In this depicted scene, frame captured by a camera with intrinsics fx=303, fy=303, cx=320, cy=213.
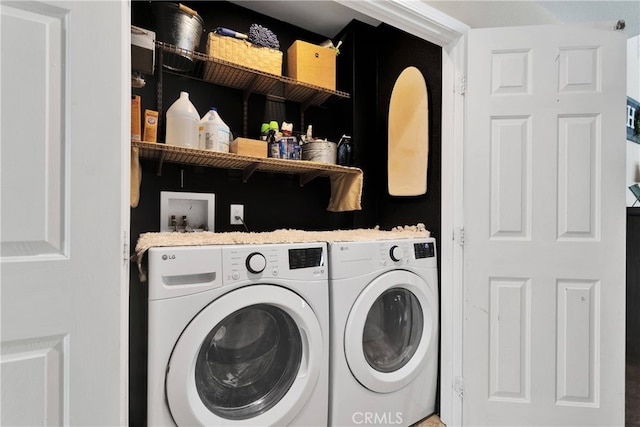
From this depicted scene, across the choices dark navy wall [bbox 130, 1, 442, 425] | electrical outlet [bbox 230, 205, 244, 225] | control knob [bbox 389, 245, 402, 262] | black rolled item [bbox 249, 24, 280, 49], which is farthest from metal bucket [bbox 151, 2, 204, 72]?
control knob [bbox 389, 245, 402, 262]

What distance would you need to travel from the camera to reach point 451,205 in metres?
1.58

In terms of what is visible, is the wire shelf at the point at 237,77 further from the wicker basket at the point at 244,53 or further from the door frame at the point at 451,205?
the door frame at the point at 451,205

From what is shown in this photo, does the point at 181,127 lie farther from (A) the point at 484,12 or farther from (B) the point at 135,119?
(A) the point at 484,12

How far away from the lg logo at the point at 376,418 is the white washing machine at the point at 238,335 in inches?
6.9

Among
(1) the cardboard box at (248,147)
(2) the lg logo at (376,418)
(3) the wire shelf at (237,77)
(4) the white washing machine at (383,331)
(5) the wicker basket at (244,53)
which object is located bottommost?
(2) the lg logo at (376,418)

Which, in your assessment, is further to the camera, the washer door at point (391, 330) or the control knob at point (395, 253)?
the control knob at point (395, 253)

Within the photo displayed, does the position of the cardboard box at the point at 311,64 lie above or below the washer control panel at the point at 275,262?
above

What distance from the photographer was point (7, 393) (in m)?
0.69

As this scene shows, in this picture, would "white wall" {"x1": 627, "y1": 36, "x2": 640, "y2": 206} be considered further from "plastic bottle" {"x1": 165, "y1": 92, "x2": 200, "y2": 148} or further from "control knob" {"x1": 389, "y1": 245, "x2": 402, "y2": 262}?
"plastic bottle" {"x1": 165, "y1": 92, "x2": 200, "y2": 148}

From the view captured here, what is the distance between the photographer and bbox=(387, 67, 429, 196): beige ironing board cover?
176cm

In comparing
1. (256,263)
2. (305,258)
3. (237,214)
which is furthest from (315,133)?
(256,263)

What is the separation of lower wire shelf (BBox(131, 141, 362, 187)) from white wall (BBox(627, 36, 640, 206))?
8.35 ft

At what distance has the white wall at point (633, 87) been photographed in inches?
98.4

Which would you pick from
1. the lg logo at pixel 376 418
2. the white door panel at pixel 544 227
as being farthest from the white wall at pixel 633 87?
the lg logo at pixel 376 418
